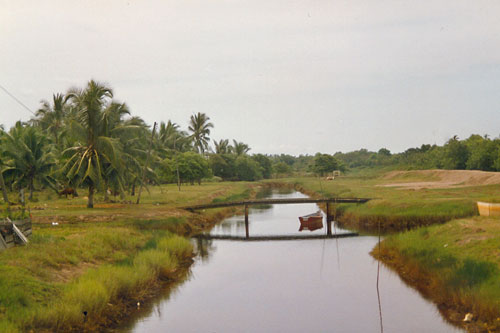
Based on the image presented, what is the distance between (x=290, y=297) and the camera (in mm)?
21281

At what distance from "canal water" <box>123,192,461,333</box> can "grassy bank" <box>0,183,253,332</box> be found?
4.13 ft

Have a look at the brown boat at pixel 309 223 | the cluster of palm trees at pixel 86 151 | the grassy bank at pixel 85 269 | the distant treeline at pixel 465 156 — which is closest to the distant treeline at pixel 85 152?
the cluster of palm trees at pixel 86 151

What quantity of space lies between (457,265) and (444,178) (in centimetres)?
6877

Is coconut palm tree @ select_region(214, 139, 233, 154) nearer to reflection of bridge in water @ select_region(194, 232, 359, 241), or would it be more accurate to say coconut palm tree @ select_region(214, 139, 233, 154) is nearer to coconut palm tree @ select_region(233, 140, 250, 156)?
coconut palm tree @ select_region(233, 140, 250, 156)

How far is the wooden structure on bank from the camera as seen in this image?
1921 centimetres

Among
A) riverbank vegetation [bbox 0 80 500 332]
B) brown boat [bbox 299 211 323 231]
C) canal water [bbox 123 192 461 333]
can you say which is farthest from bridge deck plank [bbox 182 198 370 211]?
canal water [bbox 123 192 461 333]

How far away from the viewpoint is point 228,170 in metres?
120

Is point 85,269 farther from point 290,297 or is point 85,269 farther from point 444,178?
point 444,178

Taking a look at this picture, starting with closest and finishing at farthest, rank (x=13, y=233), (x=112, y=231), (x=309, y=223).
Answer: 1. (x=13, y=233)
2. (x=112, y=231)
3. (x=309, y=223)

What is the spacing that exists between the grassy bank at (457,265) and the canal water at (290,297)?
772 mm

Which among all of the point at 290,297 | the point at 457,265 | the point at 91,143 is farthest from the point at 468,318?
the point at 91,143

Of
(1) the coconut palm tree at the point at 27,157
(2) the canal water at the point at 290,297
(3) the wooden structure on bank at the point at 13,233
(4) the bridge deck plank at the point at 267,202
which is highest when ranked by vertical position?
(1) the coconut palm tree at the point at 27,157

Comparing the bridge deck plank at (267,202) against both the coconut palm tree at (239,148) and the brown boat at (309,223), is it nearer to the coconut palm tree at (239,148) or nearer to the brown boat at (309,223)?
the brown boat at (309,223)

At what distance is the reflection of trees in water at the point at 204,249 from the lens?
102 feet
